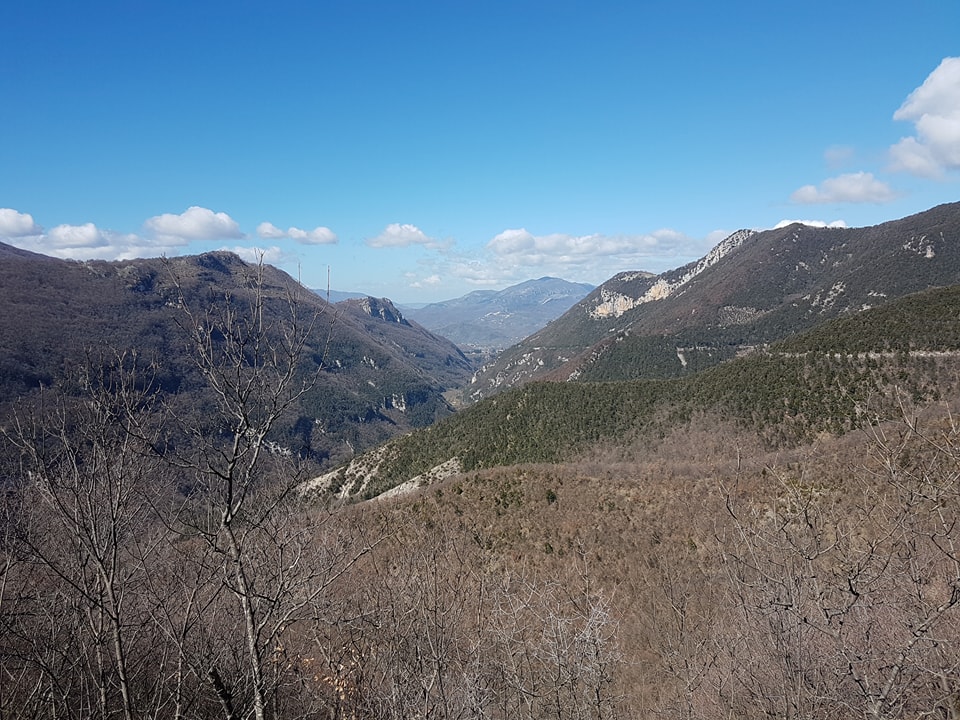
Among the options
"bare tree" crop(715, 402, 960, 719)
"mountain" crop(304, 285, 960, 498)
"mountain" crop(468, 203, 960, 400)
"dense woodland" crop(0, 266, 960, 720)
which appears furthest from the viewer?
"mountain" crop(468, 203, 960, 400)

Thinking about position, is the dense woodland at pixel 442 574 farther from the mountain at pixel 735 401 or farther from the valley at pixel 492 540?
the mountain at pixel 735 401

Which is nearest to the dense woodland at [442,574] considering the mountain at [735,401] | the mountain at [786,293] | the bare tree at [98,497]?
the bare tree at [98,497]

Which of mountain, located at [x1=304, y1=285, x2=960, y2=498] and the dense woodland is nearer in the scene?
the dense woodland

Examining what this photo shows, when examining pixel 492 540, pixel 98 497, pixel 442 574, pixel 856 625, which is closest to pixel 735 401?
pixel 492 540

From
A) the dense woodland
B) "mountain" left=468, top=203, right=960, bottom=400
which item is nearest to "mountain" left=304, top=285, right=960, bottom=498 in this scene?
the dense woodland

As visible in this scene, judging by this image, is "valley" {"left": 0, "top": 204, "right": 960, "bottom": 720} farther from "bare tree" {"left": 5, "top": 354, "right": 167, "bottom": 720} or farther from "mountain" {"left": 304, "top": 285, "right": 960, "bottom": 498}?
"mountain" {"left": 304, "top": 285, "right": 960, "bottom": 498}

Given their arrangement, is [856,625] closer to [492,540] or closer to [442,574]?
[442,574]

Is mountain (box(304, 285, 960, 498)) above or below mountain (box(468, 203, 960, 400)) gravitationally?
below

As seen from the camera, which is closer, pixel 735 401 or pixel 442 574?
pixel 442 574

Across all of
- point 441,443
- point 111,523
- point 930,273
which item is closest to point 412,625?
point 111,523
